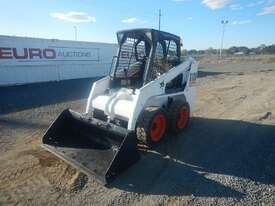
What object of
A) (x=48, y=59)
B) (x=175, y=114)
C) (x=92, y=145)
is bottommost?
(x=92, y=145)

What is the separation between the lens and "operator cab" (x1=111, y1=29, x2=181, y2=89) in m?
6.82

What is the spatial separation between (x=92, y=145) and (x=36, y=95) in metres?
8.89

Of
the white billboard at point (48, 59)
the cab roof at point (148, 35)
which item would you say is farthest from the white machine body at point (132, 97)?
the white billboard at point (48, 59)

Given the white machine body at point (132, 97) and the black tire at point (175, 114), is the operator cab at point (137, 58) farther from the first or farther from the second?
the black tire at point (175, 114)

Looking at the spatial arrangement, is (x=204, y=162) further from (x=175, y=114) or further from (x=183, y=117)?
(x=183, y=117)

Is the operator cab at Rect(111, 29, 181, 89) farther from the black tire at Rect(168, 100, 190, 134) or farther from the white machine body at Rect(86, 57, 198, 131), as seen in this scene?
the black tire at Rect(168, 100, 190, 134)

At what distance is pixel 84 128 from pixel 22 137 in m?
2.12

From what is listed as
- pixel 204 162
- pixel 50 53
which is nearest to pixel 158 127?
pixel 204 162

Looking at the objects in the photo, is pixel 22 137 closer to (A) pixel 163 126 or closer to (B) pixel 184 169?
(A) pixel 163 126

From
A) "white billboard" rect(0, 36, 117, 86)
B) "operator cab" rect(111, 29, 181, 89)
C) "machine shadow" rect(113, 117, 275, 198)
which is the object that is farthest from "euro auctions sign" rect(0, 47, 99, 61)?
"machine shadow" rect(113, 117, 275, 198)

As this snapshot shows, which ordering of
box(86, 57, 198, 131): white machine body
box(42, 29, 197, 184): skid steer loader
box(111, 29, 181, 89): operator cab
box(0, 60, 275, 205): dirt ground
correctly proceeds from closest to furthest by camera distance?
box(0, 60, 275, 205): dirt ground, box(42, 29, 197, 184): skid steer loader, box(86, 57, 198, 131): white machine body, box(111, 29, 181, 89): operator cab

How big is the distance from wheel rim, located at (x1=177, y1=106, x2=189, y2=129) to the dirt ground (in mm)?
265

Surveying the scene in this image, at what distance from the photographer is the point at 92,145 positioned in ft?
18.6

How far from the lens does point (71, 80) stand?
19031mm
